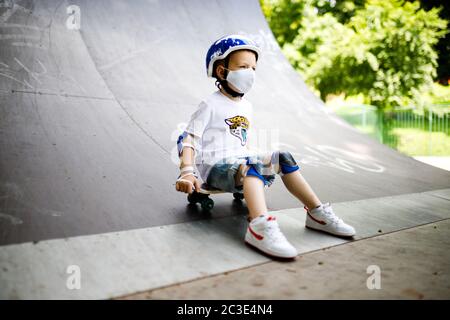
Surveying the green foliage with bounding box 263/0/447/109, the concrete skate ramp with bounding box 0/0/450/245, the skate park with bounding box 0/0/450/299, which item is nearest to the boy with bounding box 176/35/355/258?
the skate park with bounding box 0/0/450/299

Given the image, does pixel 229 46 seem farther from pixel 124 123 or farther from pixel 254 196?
pixel 124 123

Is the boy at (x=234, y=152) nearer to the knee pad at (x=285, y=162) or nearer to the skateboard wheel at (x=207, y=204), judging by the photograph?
the knee pad at (x=285, y=162)

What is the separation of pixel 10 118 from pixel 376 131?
40.2ft

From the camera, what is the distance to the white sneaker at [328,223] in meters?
2.22

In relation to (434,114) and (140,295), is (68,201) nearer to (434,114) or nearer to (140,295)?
(140,295)

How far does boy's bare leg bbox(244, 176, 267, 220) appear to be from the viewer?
78.0 inches

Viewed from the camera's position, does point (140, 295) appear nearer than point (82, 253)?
Yes

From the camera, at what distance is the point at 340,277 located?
1.66 m

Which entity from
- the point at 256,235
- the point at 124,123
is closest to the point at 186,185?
the point at 256,235

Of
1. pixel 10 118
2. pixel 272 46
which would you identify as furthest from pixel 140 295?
→ pixel 272 46

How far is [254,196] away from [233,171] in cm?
23

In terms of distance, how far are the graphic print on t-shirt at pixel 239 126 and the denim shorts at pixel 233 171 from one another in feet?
0.67

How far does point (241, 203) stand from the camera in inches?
107

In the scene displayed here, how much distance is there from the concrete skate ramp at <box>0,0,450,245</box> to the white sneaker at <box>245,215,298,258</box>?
1.72 ft
